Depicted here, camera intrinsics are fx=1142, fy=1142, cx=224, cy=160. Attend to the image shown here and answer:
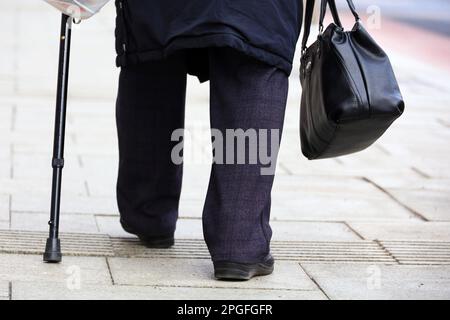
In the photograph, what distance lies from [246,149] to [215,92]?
23 centimetres

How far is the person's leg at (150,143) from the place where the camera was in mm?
4305

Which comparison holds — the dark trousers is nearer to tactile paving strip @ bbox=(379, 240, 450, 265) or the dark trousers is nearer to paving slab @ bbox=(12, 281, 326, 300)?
paving slab @ bbox=(12, 281, 326, 300)

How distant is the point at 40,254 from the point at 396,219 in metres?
1.87

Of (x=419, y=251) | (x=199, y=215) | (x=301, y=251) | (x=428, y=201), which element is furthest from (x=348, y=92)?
(x=428, y=201)

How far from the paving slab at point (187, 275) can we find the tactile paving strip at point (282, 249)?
101mm

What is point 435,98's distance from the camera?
959cm

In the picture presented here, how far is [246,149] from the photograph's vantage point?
4008 mm

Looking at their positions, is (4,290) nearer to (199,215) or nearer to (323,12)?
(323,12)

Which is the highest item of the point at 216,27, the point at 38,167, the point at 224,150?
the point at 216,27

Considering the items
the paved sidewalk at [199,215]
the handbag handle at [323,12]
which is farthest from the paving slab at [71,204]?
the handbag handle at [323,12]

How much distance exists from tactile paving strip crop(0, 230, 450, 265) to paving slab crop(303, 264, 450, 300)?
4.9 inches

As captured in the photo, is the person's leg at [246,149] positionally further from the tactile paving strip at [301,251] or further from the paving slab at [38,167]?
the paving slab at [38,167]

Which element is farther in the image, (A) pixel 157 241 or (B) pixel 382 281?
(A) pixel 157 241

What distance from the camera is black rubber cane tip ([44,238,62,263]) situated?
4.20m
